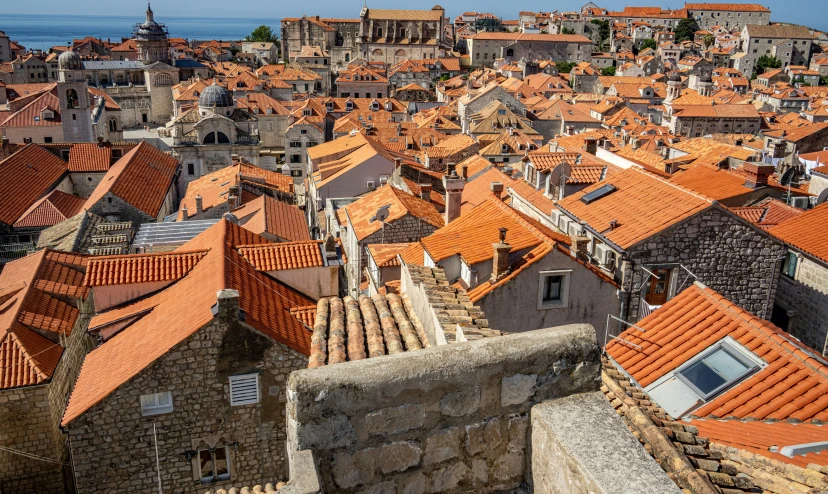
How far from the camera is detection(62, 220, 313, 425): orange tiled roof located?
12.4 m

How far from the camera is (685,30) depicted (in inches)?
6403

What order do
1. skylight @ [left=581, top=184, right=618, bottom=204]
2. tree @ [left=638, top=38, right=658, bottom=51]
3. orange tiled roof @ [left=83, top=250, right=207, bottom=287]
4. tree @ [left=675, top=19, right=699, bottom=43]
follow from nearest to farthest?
1. orange tiled roof @ [left=83, top=250, right=207, bottom=287]
2. skylight @ [left=581, top=184, right=618, bottom=204]
3. tree @ [left=638, top=38, right=658, bottom=51]
4. tree @ [left=675, top=19, right=699, bottom=43]

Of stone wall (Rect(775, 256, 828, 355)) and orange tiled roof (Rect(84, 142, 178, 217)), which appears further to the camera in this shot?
orange tiled roof (Rect(84, 142, 178, 217))

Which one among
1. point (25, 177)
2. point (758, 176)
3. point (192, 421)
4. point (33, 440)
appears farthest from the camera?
point (25, 177)

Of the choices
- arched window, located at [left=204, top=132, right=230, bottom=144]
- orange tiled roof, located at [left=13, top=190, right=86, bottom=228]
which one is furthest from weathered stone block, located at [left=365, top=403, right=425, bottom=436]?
arched window, located at [left=204, top=132, right=230, bottom=144]

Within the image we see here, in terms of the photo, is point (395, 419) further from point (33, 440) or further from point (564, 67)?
point (564, 67)

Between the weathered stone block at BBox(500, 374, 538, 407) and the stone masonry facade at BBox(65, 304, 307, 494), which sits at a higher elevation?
the weathered stone block at BBox(500, 374, 538, 407)

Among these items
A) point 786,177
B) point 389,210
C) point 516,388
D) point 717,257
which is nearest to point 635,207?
point 717,257

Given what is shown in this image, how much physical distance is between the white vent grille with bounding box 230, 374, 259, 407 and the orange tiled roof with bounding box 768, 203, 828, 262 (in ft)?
42.0

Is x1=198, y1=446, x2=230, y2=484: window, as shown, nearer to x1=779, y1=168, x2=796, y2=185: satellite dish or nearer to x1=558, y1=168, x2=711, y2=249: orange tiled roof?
x1=558, y1=168, x2=711, y2=249: orange tiled roof

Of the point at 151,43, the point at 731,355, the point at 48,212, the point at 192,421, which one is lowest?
the point at 48,212

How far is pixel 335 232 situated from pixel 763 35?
5567 inches

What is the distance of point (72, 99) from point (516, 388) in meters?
57.6

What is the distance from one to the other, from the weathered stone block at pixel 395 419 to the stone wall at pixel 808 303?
49.0 feet
